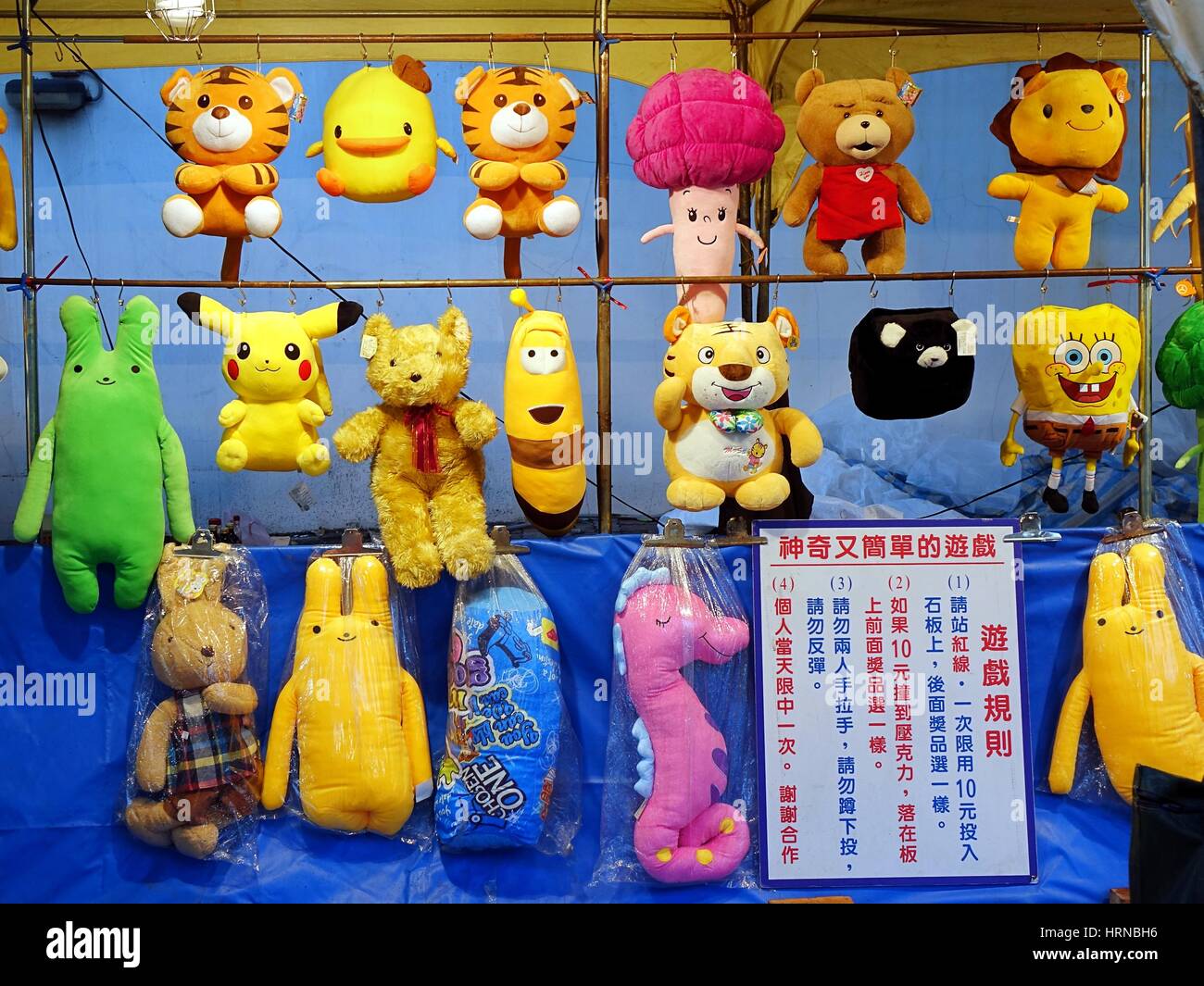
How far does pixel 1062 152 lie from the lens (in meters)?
3.44

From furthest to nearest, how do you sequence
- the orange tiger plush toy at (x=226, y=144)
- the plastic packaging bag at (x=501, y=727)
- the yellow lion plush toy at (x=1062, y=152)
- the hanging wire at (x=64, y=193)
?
the hanging wire at (x=64, y=193) → the yellow lion plush toy at (x=1062, y=152) → the orange tiger plush toy at (x=226, y=144) → the plastic packaging bag at (x=501, y=727)

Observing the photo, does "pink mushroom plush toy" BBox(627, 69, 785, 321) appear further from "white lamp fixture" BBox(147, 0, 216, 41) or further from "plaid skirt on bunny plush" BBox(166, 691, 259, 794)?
"plaid skirt on bunny plush" BBox(166, 691, 259, 794)

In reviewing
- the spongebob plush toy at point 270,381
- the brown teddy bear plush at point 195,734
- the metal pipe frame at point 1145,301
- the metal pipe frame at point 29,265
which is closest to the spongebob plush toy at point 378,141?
the spongebob plush toy at point 270,381

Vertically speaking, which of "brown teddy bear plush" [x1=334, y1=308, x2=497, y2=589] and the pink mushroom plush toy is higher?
the pink mushroom plush toy

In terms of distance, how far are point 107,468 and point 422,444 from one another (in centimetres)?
80

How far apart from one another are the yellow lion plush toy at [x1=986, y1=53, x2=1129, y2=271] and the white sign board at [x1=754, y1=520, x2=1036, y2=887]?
2.84 ft

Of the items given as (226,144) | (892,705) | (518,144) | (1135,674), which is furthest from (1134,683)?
(226,144)

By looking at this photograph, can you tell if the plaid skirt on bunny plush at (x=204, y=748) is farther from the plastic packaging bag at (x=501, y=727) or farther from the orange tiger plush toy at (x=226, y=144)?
the orange tiger plush toy at (x=226, y=144)

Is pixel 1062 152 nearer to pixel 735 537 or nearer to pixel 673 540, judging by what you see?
pixel 735 537

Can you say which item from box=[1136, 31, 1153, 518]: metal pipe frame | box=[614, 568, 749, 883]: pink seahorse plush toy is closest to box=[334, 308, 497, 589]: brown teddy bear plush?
box=[614, 568, 749, 883]: pink seahorse plush toy

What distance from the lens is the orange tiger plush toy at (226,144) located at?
10.9 feet

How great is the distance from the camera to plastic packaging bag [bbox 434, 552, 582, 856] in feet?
10.1

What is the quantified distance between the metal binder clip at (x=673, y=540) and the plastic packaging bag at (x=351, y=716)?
672 millimetres

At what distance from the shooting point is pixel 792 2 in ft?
13.5
